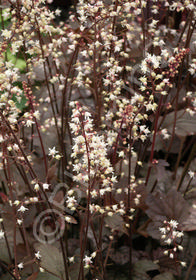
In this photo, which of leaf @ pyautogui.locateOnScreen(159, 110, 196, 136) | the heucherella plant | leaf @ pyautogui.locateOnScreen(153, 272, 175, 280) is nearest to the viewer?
the heucherella plant

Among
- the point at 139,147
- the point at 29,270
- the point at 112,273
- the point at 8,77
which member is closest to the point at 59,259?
the point at 29,270

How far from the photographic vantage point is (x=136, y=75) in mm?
1037

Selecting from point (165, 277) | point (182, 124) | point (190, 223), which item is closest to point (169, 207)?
point (190, 223)

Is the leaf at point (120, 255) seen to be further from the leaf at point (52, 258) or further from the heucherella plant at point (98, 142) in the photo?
the leaf at point (52, 258)

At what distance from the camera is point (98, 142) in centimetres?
69

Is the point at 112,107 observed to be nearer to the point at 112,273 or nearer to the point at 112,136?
the point at 112,136

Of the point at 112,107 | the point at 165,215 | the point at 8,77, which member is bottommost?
the point at 165,215

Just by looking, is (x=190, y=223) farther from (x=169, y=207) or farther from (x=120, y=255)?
(x=120, y=255)

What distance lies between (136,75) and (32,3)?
0.37 m

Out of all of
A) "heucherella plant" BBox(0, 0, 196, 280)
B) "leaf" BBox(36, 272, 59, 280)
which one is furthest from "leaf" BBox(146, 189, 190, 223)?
"leaf" BBox(36, 272, 59, 280)

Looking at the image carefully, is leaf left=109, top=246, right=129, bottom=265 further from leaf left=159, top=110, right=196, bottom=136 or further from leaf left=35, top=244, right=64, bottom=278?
leaf left=159, top=110, right=196, bottom=136

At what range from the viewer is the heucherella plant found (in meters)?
0.78

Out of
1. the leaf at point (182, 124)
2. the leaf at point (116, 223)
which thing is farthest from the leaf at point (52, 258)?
the leaf at point (182, 124)

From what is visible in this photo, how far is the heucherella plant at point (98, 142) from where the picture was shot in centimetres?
78
